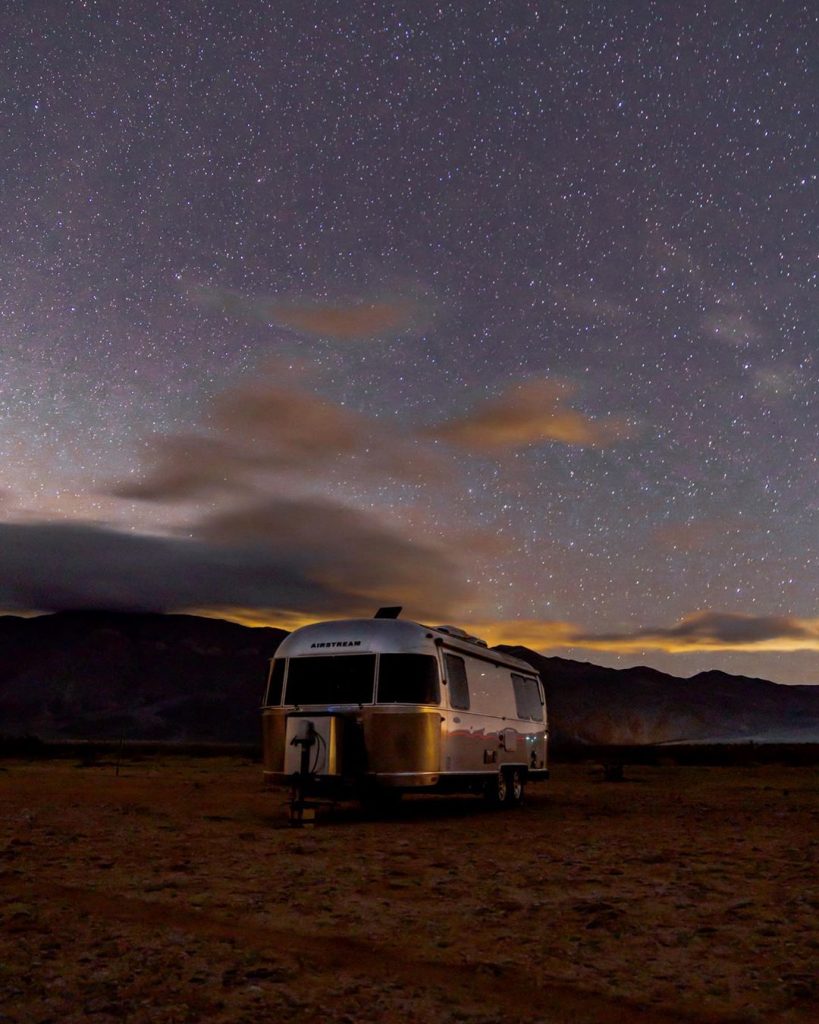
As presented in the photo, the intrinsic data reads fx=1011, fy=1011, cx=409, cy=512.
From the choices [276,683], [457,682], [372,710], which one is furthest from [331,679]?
[457,682]

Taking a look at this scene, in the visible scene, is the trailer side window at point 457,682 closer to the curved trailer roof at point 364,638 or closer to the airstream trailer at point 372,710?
the airstream trailer at point 372,710

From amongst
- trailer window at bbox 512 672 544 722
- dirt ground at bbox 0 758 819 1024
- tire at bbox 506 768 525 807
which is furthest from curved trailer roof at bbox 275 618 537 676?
tire at bbox 506 768 525 807

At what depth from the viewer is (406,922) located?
802cm

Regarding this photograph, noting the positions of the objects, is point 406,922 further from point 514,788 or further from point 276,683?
point 514,788

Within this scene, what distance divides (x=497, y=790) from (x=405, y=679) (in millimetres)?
4729

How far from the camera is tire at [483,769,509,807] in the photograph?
1927 centimetres

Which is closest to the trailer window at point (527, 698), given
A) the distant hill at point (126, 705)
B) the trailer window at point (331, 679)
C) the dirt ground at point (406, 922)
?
the dirt ground at point (406, 922)

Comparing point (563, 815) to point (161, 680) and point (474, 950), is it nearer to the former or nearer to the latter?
point (474, 950)

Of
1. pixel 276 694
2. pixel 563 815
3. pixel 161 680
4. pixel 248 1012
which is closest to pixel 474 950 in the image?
pixel 248 1012

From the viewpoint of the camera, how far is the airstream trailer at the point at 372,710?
15.7 metres

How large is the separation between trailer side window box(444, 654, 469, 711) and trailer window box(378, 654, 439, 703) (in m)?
0.83

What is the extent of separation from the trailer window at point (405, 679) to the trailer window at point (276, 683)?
189 centimetres

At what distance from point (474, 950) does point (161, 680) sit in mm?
200304

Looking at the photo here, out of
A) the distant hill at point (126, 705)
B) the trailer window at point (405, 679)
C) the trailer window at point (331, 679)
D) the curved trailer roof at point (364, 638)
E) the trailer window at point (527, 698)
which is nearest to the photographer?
the trailer window at point (405, 679)
